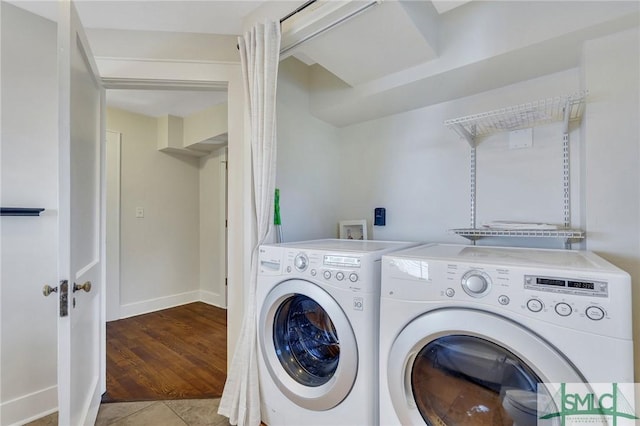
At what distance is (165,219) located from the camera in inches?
142

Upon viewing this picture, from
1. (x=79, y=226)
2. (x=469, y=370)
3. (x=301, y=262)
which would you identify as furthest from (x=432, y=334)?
(x=79, y=226)

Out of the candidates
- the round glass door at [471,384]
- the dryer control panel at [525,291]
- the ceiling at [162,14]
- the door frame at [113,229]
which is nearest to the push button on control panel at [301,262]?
the dryer control panel at [525,291]

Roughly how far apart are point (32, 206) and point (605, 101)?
2.88m

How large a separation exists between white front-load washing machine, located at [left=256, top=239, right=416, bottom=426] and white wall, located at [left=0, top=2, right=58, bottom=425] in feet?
4.13

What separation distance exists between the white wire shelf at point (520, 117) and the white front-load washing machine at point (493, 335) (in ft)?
2.36

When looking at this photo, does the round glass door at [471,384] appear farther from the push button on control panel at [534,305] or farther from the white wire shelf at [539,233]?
the white wire shelf at [539,233]

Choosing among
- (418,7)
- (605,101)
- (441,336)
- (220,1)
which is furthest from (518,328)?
(220,1)

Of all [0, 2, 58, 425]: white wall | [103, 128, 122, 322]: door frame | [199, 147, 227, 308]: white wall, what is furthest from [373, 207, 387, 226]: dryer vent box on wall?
[103, 128, 122, 322]: door frame

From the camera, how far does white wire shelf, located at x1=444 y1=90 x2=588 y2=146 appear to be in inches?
51.2

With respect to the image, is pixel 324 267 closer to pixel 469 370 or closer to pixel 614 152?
pixel 469 370

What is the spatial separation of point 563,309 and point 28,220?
2402 millimetres

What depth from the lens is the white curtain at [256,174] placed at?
1470 mm

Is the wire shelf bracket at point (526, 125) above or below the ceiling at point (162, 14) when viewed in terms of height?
below

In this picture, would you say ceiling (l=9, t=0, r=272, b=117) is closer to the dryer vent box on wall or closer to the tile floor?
the dryer vent box on wall
